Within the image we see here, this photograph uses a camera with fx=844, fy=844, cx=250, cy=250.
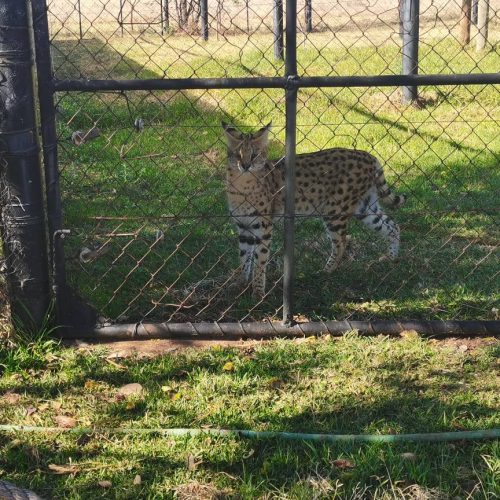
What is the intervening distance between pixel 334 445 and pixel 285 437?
8.7 inches

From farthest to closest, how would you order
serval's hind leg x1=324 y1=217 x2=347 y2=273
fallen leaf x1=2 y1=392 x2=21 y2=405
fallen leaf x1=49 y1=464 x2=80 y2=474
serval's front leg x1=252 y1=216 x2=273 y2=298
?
serval's hind leg x1=324 y1=217 x2=347 y2=273, serval's front leg x1=252 y1=216 x2=273 y2=298, fallen leaf x1=2 y1=392 x2=21 y2=405, fallen leaf x1=49 y1=464 x2=80 y2=474

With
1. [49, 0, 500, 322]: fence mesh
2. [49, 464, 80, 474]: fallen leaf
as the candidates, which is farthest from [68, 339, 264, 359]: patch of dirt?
[49, 464, 80, 474]: fallen leaf

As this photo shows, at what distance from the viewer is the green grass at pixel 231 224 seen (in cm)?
532

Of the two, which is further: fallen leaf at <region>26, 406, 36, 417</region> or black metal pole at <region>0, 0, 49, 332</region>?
black metal pole at <region>0, 0, 49, 332</region>

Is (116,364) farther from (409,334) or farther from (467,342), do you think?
(467,342)

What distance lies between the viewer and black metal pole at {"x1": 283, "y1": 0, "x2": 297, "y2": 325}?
4.28 m

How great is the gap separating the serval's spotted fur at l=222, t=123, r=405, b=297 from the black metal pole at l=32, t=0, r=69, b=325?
58.1 inches

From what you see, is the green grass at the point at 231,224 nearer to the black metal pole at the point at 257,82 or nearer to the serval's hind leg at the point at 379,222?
the serval's hind leg at the point at 379,222

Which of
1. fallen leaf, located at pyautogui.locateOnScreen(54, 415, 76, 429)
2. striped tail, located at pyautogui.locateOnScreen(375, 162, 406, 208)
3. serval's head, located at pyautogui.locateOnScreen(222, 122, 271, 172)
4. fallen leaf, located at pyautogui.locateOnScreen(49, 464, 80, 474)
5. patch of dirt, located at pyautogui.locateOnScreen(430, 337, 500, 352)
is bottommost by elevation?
fallen leaf, located at pyautogui.locateOnScreen(49, 464, 80, 474)

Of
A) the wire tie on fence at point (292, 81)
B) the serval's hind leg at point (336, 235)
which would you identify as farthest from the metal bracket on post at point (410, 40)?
the wire tie on fence at point (292, 81)

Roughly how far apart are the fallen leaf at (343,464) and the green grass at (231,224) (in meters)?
1.53

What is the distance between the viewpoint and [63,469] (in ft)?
11.7

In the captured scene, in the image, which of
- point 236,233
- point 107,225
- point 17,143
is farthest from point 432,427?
point 107,225

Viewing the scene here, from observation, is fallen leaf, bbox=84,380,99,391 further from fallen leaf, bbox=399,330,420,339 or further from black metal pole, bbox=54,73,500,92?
fallen leaf, bbox=399,330,420,339
